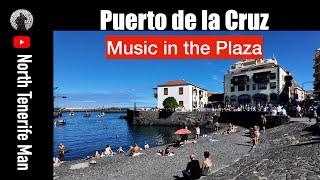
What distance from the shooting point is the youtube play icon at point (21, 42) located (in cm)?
744

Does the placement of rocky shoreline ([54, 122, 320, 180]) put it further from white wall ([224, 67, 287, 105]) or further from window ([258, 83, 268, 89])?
window ([258, 83, 268, 89])

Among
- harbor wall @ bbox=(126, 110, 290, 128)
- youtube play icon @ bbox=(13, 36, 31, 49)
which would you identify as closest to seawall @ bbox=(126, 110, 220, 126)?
harbor wall @ bbox=(126, 110, 290, 128)

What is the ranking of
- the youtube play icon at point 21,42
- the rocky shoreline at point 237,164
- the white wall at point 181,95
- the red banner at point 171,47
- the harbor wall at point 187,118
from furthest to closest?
the white wall at point 181,95 < the harbor wall at point 187,118 < the rocky shoreline at point 237,164 < the red banner at point 171,47 < the youtube play icon at point 21,42

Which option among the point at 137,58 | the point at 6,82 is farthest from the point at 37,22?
the point at 137,58

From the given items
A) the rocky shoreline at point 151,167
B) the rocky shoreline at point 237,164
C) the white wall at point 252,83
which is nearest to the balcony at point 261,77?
the white wall at point 252,83

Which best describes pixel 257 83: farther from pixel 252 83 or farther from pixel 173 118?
pixel 173 118

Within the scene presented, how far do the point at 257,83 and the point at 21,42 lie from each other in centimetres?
8404

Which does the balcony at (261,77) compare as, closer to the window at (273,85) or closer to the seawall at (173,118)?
the window at (273,85)

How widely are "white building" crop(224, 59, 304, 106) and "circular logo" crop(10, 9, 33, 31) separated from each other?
80.3 meters

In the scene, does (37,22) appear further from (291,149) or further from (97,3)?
(291,149)

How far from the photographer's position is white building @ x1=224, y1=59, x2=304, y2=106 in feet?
269

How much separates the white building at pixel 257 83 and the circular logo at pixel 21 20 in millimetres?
80278

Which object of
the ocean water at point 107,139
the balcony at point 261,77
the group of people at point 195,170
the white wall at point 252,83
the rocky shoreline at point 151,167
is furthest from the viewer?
the balcony at point 261,77

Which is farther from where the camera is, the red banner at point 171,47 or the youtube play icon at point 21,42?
the red banner at point 171,47
